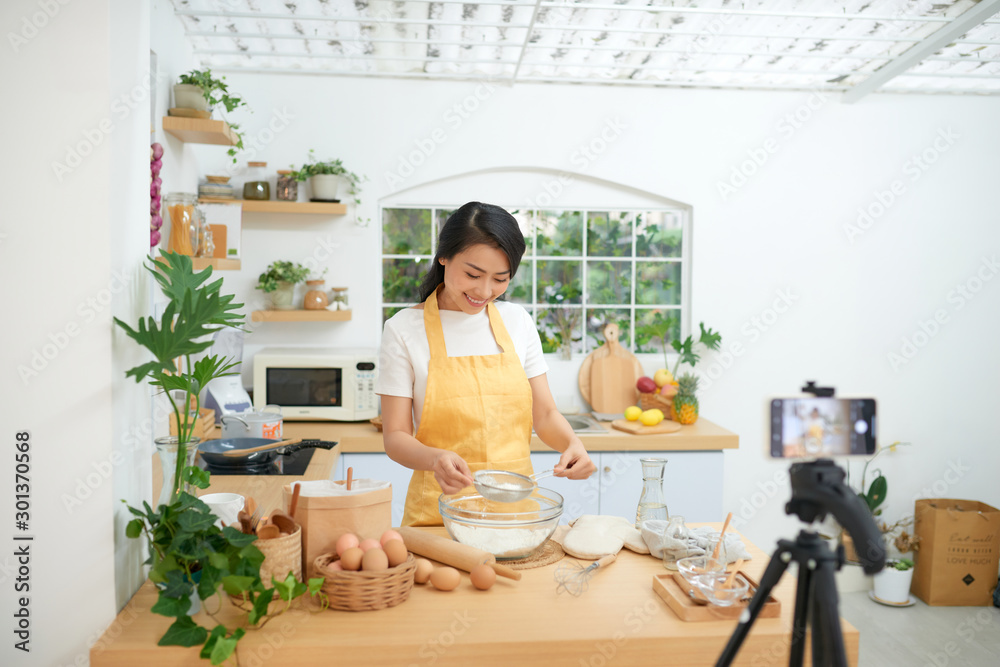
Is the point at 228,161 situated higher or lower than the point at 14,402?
higher

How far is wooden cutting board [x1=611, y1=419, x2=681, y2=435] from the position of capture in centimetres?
336

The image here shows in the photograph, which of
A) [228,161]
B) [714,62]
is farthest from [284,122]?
[714,62]

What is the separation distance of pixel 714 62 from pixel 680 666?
3.11 m

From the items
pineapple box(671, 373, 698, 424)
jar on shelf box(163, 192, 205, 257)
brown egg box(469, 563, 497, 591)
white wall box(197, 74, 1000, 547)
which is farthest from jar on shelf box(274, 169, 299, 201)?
brown egg box(469, 563, 497, 591)

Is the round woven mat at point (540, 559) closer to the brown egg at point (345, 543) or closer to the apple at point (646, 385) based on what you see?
the brown egg at point (345, 543)

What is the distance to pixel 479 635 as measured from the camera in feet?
4.09

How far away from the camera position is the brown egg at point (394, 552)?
1.37 meters

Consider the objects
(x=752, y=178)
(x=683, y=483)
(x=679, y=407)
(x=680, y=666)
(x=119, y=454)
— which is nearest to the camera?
(x=680, y=666)

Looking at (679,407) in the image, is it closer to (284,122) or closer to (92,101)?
(284,122)

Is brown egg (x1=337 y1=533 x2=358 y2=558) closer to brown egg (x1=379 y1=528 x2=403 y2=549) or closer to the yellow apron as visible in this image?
brown egg (x1=379 y1=528 x2=403 y2=549)

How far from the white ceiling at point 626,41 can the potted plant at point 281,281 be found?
3.21 feet

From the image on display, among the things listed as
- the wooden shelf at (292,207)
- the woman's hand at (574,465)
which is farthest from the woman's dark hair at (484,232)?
the wooden shelf at (292,207)

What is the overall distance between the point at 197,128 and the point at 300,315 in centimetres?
102

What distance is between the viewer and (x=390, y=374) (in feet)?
6.29
